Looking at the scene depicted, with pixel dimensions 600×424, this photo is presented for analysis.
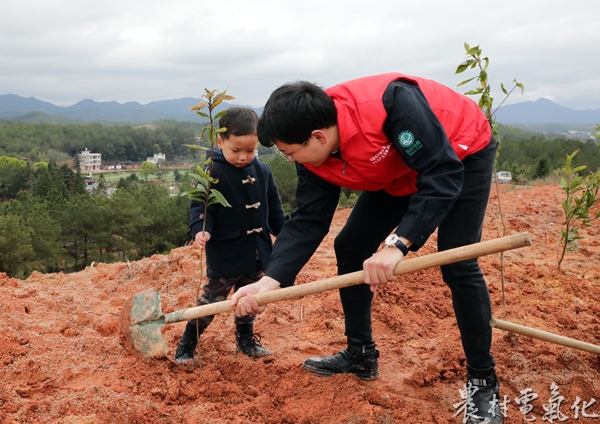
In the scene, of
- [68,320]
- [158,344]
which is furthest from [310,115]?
[68,320]

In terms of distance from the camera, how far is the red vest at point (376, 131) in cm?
194

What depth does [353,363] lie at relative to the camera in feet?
9.28

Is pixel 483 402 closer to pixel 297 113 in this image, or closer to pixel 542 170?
pixel 297 113

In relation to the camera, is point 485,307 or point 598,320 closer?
point 485,307

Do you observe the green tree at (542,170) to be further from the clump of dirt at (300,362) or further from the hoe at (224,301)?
the hoe at (224,301)

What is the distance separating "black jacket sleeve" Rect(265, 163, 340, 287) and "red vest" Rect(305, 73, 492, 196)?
0.13m

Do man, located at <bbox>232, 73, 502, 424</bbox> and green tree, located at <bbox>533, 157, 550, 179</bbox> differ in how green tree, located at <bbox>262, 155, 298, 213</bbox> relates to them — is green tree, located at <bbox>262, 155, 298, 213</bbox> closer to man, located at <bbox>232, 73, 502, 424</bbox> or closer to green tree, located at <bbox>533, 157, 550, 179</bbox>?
green tree, located at <bbox>533, 157, 550, 179</bbox>

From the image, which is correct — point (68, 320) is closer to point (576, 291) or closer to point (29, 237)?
point (576, 291)

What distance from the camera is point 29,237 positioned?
2177 cm

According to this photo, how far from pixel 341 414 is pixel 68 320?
2.22 metres

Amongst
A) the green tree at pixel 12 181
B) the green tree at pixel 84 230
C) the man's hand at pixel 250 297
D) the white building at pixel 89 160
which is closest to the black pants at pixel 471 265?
the man's hand at pixel 250 297

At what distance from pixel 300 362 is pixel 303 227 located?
1059 mm

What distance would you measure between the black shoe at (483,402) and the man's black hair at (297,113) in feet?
4.31

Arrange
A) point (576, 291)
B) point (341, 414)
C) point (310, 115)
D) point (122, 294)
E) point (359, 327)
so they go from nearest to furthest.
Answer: point (310, 115) → point (341, 414) → point (359, 327) → point (576, 291) → point (122, 294)
